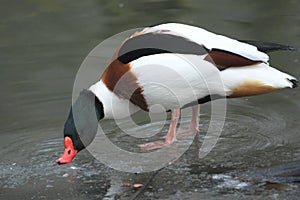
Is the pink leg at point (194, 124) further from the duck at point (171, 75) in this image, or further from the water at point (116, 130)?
the duck at point (171, 75)

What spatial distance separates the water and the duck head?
0.50 feet

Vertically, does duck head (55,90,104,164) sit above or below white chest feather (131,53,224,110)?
below

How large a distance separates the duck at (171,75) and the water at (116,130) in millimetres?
325

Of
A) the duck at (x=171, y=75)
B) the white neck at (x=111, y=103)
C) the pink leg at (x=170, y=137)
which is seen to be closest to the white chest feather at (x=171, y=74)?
the duck at (x=171, y=75)

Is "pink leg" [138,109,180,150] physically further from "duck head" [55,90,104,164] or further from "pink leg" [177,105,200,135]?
"duck head" [55,90,104,164]

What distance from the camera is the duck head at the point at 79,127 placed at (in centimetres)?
452

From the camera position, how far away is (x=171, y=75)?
468 centimetres

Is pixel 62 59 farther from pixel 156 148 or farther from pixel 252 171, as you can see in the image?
pixel 252 171

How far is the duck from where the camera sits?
15.3 ft

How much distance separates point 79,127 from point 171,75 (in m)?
0.67

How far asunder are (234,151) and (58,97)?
180cm

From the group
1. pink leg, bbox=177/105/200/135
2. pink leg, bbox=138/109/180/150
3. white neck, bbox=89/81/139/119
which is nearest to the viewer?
white neck, bbox=89/81/139/119

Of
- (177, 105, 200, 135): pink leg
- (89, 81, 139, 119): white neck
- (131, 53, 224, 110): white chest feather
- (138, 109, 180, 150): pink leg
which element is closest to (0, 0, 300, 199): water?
(177, 105, 200, 135): pink leg

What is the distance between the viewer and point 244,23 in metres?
7.56
